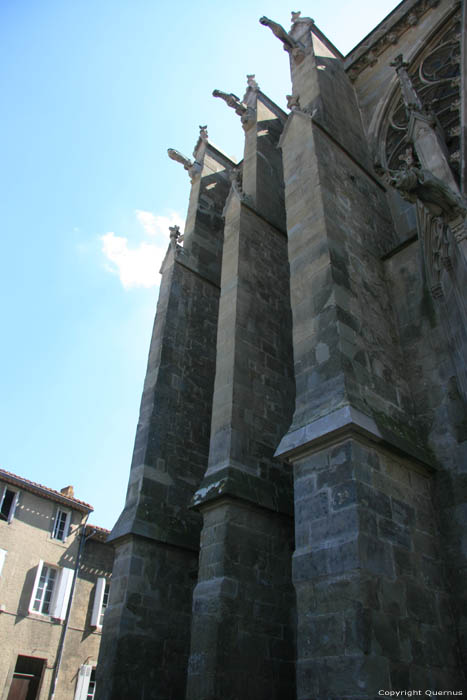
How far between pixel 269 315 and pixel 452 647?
4647 millimetres

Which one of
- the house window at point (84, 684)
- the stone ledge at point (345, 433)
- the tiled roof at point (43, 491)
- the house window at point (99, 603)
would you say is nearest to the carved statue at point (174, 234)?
the stone ledge at point (345, 433)

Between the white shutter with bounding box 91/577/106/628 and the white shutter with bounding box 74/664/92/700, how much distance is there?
Result: 0.99m

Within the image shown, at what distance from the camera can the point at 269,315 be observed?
7422 mm

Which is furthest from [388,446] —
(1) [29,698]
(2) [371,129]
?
(1) [29,698]

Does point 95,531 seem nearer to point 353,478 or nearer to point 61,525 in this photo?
point 61,525

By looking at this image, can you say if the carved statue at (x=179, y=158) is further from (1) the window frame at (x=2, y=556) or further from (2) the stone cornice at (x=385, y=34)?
(1) the window frame at (x=2, y=556)

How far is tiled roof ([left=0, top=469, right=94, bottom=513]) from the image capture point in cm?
1321

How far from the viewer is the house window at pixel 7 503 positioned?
12981 millimetres

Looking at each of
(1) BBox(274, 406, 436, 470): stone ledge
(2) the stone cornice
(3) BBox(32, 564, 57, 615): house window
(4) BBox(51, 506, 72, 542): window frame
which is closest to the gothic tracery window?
(2) the stone cornice

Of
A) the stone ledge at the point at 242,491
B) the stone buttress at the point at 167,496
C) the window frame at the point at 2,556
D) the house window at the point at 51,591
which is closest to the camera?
the stone ledge at the point at 242,491

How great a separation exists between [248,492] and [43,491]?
10.2 metres

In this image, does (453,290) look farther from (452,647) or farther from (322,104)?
(322,104)

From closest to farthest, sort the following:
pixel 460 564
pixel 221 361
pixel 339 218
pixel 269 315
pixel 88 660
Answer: pixel 460 564 < pixel 339 218 < pixel 221 361 < pixel 269 315 < pixel 88 660

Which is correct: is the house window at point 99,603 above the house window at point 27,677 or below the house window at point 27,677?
above
